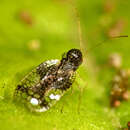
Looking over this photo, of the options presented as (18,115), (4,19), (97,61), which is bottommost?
(97,61)

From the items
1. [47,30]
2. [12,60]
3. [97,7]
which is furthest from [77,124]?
[97,7]

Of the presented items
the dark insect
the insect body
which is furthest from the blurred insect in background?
the dark insect

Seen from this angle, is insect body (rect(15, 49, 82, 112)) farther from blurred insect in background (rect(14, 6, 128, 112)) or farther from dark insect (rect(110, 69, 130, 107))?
dark insect (rect(110, 69, 130, 107))

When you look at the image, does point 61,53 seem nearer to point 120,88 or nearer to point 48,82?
point 120,88

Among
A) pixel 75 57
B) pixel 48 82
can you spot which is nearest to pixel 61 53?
pixel 75 57

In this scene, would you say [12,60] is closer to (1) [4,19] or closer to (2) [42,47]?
(2) [42,47]

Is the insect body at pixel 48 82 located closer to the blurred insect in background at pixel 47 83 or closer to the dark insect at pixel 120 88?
the blurred insect in background at pixel 47 83

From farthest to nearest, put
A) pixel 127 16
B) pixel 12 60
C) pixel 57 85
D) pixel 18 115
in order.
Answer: pixel 127 16, pixel 12 60, pixel 57 85, pixel 18 115
